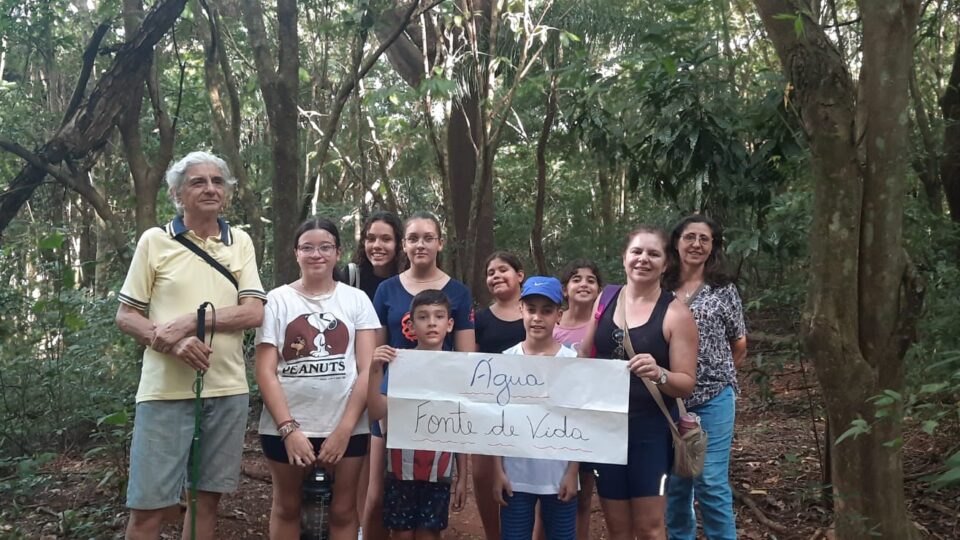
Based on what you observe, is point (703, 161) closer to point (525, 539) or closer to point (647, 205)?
point (525, 539)

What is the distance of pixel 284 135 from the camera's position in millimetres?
5508

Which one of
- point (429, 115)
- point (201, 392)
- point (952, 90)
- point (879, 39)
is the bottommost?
point (201, 392)

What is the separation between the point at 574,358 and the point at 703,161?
2.59m

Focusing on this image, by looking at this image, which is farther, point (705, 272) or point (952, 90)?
point (952, 90)

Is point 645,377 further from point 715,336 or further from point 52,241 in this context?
point 52,241

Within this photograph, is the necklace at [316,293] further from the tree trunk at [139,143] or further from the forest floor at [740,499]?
the tree trunk at [139,143]

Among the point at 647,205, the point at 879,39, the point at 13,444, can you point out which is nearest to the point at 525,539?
the point at 879,39

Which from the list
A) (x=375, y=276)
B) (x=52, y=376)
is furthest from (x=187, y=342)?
(x=52, y=376)

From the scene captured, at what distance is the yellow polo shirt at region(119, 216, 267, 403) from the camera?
2984 millimetres

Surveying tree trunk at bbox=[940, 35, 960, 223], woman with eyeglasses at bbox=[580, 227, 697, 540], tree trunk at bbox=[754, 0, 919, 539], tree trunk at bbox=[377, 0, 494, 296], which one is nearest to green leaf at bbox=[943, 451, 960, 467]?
tree trunk at bbox=[754, 0, 919, 539]

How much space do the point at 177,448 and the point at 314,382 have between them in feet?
1.96

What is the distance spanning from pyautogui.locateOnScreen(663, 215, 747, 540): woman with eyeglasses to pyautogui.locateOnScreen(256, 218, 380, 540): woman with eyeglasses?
58.0 inches

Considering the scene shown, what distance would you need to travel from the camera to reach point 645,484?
9.46 feet

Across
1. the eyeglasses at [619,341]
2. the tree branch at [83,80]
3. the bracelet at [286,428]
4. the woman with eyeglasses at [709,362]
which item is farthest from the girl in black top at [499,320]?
the tree branch at [83,80]
